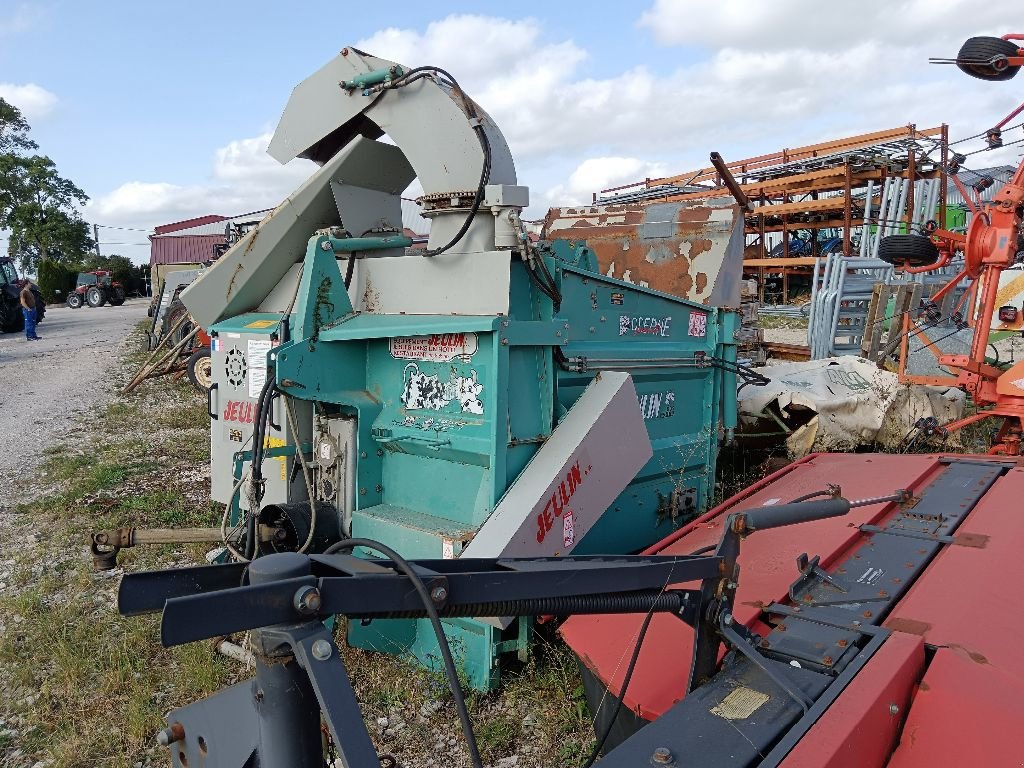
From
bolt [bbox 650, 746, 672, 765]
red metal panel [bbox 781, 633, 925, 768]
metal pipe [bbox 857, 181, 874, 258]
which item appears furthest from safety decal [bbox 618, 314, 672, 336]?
metal pipe [bbox 857, 181, 874, 258]

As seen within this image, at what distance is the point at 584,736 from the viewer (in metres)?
2.57

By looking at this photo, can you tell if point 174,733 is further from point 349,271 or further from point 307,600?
point 349,271

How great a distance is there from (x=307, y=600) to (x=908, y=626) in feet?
5.15

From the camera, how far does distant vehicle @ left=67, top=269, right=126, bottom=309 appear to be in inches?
1171

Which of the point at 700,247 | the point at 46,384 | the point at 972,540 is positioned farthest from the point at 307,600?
the point at 46,384

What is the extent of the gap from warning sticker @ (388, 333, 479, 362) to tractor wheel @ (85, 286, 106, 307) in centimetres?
3108

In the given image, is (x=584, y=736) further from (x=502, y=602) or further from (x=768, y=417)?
(x=768, y=417)

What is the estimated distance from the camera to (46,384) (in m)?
10.5

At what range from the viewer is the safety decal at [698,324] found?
152 inches

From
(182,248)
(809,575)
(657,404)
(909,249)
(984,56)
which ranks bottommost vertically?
(809,575)

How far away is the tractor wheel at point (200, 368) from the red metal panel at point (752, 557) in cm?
788

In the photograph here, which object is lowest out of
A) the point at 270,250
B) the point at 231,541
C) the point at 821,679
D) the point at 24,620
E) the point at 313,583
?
the point at 24,620

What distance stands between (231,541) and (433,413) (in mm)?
1046

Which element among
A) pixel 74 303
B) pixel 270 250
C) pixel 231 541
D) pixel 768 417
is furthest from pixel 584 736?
pixel 74 303
